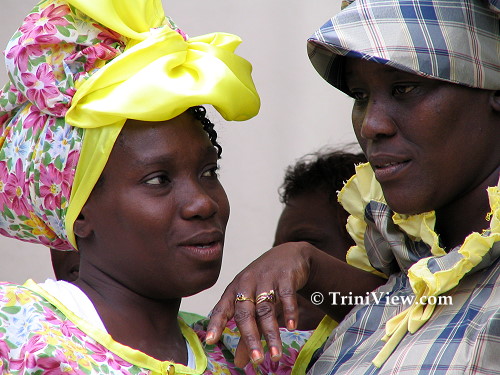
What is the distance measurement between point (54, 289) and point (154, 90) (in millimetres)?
510

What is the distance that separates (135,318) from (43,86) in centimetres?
58

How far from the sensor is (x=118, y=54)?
217 cm

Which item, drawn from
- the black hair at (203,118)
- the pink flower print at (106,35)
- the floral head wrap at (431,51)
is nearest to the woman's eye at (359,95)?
the floral head wrap at (431,51)

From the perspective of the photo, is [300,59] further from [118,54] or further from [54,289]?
[54,289]

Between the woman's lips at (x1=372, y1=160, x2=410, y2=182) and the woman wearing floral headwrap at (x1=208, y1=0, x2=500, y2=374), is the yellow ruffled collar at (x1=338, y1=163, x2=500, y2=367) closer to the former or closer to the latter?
the woman wearing floral headwrap at (x1=208, y1=0, x2=500, y2=374)

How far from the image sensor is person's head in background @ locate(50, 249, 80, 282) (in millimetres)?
2821

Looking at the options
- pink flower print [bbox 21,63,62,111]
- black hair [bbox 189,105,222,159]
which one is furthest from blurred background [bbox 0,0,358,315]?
pink flower print [bbox 21,63,62,111]

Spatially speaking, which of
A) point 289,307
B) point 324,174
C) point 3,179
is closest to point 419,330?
point 289,307

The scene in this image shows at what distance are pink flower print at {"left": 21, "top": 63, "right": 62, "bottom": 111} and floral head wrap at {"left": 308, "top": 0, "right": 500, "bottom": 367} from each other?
62 cm

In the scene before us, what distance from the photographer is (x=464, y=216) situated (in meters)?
2.10

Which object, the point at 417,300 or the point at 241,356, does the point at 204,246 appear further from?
the point at 417,300

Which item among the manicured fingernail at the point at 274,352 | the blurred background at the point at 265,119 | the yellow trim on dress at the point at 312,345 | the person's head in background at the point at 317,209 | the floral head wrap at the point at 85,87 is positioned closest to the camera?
the manicured fingernail at the point at 274,352

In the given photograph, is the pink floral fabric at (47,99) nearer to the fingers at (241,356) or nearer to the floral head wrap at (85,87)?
the floral head wrap at (85,87)

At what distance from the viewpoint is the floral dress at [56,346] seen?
1859 mm
